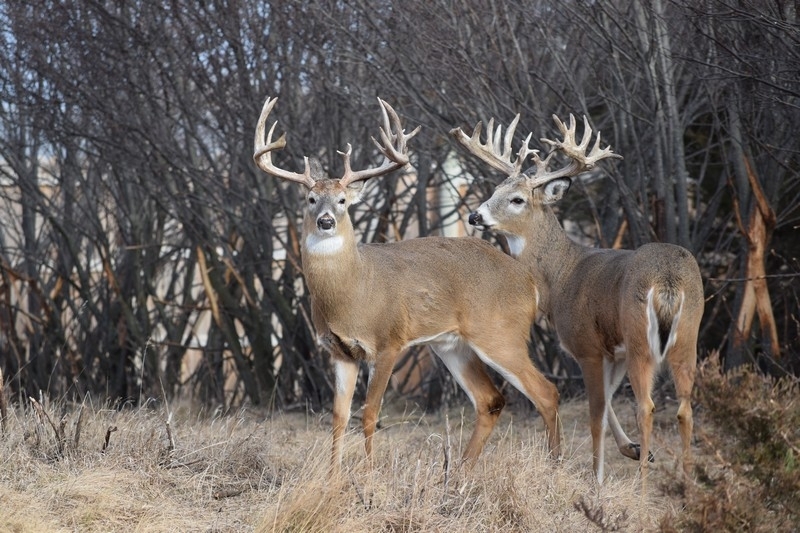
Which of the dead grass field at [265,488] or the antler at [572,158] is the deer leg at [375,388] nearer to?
the dead grass field at [265,488]

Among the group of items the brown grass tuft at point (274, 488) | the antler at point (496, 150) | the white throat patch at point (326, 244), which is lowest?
the brown grass tuft at point (274, 488)

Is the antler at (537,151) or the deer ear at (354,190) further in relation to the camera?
the antler at (537,151)

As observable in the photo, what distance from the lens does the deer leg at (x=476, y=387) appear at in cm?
790

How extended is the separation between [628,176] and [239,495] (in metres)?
4.69

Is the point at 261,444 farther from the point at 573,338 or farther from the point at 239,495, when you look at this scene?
the point at 573,338

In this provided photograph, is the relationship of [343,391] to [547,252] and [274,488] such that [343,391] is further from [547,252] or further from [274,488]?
[547,252]

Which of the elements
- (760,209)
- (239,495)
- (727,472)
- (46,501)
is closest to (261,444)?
(239,495)

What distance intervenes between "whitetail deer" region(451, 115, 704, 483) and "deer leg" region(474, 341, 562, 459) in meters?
0.27

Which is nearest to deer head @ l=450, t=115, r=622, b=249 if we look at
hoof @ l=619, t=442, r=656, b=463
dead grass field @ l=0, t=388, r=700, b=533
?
hoof @ l=619, t=442, r=656, b=463

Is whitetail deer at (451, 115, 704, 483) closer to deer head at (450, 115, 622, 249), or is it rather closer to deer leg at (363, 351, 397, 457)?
deer head at (450, 115, 622, 249)

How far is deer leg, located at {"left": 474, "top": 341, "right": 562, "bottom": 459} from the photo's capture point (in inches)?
306

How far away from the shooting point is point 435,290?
25.4 ft

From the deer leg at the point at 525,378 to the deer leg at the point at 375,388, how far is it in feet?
2.27

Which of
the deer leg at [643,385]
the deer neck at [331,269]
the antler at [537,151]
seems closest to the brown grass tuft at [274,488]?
the deer leg at [643,385]
